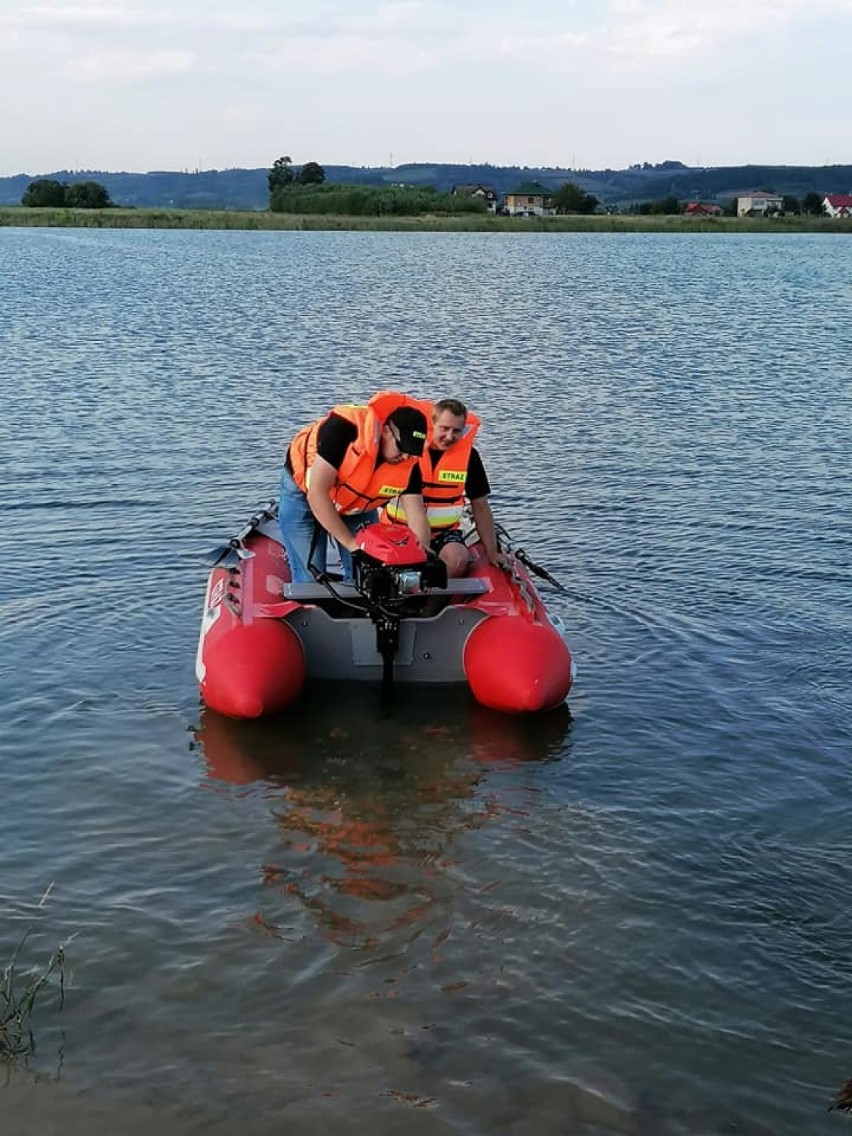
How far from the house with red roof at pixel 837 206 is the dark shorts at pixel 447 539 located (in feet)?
417

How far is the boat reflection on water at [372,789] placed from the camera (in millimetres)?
5824

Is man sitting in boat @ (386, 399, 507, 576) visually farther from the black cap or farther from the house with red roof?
the house with red roof

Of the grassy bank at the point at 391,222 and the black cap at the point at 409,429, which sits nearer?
the black cap at the point at 409,429

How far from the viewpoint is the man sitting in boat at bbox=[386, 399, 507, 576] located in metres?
7.78

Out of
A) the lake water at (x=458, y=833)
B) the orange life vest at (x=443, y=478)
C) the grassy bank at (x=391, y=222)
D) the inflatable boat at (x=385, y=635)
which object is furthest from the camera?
the grassy bank at (x=391, y=222)

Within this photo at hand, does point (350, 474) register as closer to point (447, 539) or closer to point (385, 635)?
point (385, 635)

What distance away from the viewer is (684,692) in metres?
8.38

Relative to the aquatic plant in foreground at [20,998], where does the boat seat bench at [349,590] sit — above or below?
above

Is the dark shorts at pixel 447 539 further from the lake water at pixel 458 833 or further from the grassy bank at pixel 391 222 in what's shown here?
the grassy bank at pixel 391 222

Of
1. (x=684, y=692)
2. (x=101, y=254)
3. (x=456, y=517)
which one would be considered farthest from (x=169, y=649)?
(x=101, y=254)

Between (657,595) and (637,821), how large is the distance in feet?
12.8

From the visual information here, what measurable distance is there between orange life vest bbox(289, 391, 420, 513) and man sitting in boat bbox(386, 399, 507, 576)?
13cm

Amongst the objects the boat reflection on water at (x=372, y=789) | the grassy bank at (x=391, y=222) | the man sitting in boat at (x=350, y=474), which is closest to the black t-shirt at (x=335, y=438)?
the man sitting in boat at (x=350, y=474)

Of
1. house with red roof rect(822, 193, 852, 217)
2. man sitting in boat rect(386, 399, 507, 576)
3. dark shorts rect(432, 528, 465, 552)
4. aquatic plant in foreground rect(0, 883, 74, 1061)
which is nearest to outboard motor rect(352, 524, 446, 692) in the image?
man sitting in boat rect(386, 399, 507, 576)
